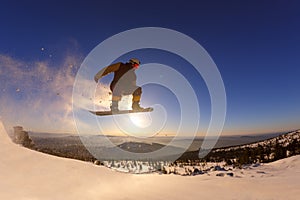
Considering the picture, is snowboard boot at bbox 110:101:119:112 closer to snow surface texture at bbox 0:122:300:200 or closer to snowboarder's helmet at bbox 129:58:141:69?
snowboarder's helmet at bbox 129:58:141:69

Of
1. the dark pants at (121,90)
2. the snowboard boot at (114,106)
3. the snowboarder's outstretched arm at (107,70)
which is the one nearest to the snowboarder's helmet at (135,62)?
the snowboarder's outstretched arm at (107,70)

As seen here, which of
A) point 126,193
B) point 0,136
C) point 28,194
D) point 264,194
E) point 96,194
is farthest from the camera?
point 0,136

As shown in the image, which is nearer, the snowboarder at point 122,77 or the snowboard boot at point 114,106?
the snowboarder at point 122,77

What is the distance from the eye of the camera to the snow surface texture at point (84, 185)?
693 centimetres

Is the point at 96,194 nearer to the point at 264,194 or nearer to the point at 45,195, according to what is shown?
the point at 45,195

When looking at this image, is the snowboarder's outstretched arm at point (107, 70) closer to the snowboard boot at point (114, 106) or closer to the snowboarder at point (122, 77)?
the snowboarder at point (122, 77)

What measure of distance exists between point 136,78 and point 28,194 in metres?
8.11

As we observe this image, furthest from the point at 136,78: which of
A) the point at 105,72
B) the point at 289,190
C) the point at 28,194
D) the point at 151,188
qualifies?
the point at 289,190

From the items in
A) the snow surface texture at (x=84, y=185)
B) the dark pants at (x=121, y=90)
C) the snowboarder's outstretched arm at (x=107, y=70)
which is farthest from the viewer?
the dark pants at (x=121, y=90)

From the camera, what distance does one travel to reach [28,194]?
6.34 m

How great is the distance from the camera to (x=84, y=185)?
27.0ft

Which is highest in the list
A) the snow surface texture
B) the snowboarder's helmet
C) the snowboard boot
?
the snowboarder's helmet

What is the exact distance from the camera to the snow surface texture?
693cm

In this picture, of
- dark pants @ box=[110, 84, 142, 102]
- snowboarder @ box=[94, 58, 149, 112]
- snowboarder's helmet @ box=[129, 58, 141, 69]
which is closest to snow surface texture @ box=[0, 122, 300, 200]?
dark pants @ box=[110, 84, 142, 102]
